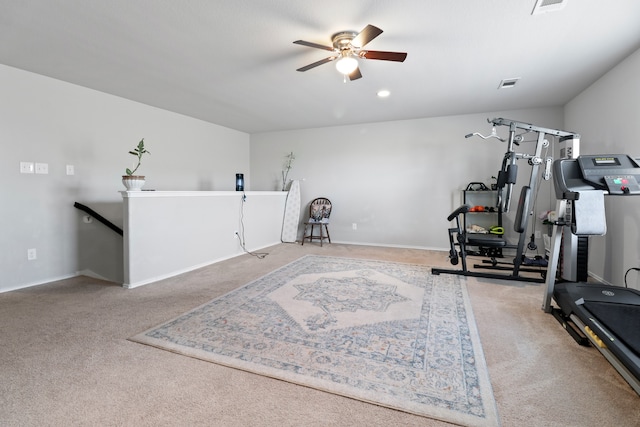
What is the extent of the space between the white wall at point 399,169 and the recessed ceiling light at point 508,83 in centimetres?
122

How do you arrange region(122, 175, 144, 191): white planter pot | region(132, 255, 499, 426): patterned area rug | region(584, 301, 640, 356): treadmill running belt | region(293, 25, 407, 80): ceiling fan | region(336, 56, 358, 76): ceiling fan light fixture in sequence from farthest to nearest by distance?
region(122, 175, 144, 191): white planter pot
region(336, 56, 358, 76): ceiling fan light fixture
region(293, 25, 407, 80): ceiling fan
region(584, 301, 640, 356): treadmill running belt
region(132, 255, 499, 426): patterned area rug

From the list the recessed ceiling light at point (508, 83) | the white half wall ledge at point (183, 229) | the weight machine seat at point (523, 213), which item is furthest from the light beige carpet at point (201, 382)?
the recessed ceiling light at point (508, 83)

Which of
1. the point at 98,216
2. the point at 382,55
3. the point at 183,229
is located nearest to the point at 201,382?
the point at 183,229

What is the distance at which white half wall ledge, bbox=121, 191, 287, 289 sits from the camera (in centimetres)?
306

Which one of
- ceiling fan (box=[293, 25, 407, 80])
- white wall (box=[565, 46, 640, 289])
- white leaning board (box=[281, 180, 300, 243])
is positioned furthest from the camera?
white leaning board (box=[281, 180, 300, 243])

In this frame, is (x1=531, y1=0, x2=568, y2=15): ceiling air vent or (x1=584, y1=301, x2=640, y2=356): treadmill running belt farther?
(x1=531, y1=0, x2=568, y2=15): ceiling air vent

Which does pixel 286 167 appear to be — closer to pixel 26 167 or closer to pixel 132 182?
pixel 132 182

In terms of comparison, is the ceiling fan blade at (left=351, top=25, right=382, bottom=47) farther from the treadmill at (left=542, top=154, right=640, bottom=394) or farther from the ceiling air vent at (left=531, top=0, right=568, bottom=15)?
the treadmill at (left=542, top=154, right=640, bottom=394)

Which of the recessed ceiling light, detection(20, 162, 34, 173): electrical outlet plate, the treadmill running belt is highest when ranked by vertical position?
the recessed ceiling light

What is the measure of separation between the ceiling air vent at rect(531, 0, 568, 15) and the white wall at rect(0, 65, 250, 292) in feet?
14.6

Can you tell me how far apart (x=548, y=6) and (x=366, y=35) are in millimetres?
1235

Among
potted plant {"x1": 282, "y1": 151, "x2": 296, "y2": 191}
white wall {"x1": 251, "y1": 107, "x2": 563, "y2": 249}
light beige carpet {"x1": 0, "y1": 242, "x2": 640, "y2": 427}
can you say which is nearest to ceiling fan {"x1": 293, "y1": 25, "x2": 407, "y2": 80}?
light beige carpet {"x1": 0, "y1": 242, "x2": 640, "y2": 427}

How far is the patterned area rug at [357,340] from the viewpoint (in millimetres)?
1461

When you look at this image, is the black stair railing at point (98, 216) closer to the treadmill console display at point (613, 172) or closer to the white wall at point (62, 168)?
the white wall at point (62, 168)
